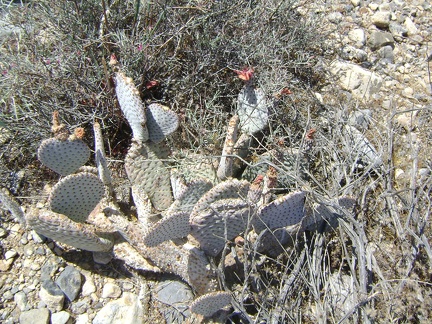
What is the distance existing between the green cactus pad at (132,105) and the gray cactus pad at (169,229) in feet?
2.25

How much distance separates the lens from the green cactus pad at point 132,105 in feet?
8.11

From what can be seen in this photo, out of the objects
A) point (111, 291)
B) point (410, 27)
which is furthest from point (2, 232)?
point (410, 27)

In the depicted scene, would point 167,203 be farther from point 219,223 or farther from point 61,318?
point 61,318

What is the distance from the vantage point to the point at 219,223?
7.07ft

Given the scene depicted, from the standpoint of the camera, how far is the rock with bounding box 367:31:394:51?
3.70m

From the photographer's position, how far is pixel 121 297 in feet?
8.17

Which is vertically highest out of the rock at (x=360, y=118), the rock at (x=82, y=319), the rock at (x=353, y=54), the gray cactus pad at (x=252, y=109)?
the rock at (x=353, y=54)

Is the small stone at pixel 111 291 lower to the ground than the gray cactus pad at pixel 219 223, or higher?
lower

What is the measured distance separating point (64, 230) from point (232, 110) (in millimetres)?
1442

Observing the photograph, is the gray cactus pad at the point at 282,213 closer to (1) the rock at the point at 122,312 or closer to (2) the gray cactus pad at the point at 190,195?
(2) the gray cactus pad at the point at 190,195

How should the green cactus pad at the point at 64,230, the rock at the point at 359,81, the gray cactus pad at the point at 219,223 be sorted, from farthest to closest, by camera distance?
the rock at the point at 359,81 < the green cactus pad at the point at 64,230 < the gray cactus pad at the point at 219,223

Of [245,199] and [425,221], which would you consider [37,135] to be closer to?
[245,199]

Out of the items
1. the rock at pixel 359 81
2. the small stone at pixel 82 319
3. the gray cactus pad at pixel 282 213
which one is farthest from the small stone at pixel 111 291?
the rock at pixel 359 81

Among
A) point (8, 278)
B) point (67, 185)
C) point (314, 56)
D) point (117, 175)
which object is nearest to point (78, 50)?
point (117, 175)
